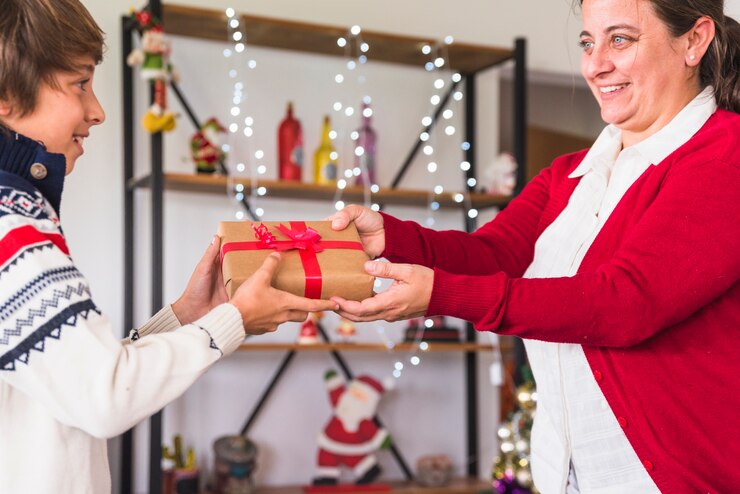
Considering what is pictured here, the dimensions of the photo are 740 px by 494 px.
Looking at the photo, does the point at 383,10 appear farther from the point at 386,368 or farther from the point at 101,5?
the point at 386,368

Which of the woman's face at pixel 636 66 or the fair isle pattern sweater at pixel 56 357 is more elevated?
the woman's face at pixel 636 66

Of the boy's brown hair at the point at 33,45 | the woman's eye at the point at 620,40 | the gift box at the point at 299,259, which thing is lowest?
the gift box at the point at 299,259

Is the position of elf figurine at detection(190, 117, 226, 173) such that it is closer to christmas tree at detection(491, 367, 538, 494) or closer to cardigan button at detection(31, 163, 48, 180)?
christmas tree at detection(491, 367, 538, 494)

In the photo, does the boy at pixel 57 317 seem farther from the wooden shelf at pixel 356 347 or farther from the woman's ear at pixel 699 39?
the wooden shelf at pixel 356 347

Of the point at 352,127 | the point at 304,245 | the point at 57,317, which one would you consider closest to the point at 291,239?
the point at 304,245

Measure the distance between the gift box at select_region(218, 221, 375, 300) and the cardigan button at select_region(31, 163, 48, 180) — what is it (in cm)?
32

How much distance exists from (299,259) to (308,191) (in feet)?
6.84

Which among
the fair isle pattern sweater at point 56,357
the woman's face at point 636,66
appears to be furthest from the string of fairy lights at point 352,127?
the fair isle pattern sweater at point 56,357

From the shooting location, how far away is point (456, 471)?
13.2 ft

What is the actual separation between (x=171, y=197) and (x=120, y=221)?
0.72ft

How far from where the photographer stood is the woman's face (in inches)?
61.2

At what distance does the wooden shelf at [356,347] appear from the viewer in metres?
3.35

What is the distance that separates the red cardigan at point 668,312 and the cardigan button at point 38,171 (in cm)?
59

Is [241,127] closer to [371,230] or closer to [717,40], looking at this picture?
[371,230]
